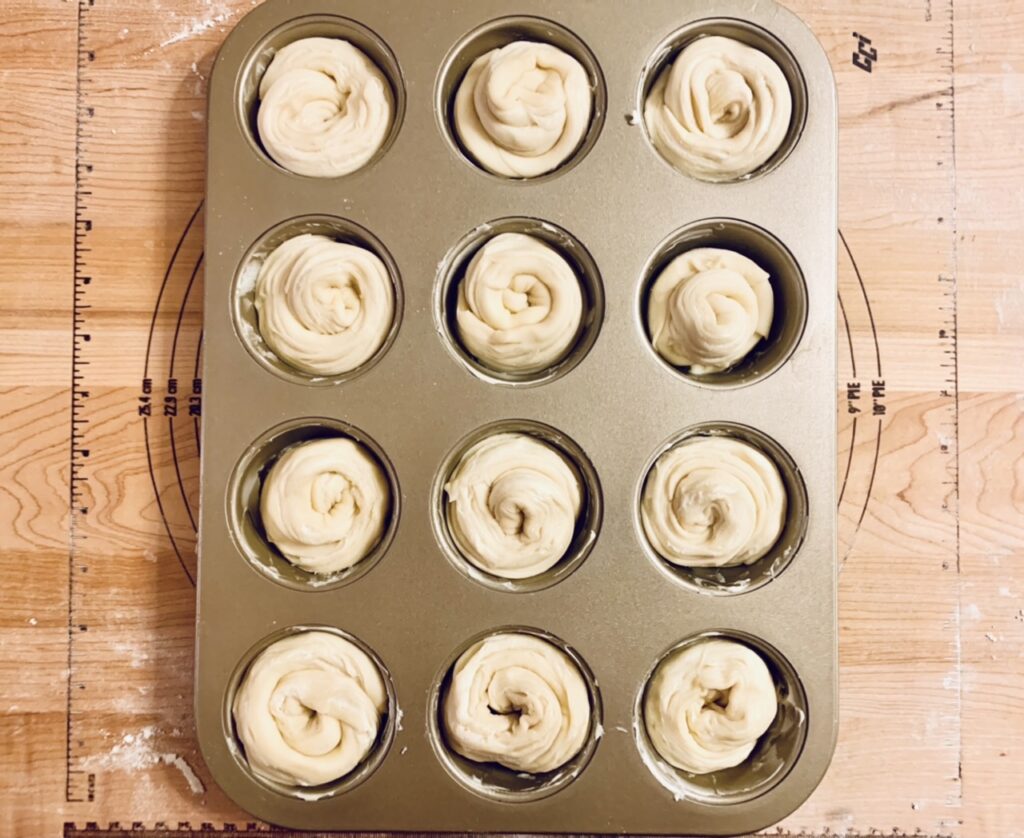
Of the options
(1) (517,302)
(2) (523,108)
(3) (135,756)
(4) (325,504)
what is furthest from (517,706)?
(2) (523,108)

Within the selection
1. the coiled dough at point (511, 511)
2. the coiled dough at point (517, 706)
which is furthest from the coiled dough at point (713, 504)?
the coiled dough at point (517, 706)

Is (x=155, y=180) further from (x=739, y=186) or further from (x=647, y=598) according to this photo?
(x=647, y=598)

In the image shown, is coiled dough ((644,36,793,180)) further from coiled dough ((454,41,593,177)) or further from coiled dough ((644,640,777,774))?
coiled dough ((644,640,777,774))

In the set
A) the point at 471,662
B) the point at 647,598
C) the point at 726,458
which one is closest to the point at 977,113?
the point at 726,458

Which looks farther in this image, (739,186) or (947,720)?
(947,720)

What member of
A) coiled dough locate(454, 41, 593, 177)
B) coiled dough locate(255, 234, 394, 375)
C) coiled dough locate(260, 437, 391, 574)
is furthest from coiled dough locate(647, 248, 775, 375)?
coiled dough locate(260, 437, 391, 574)
